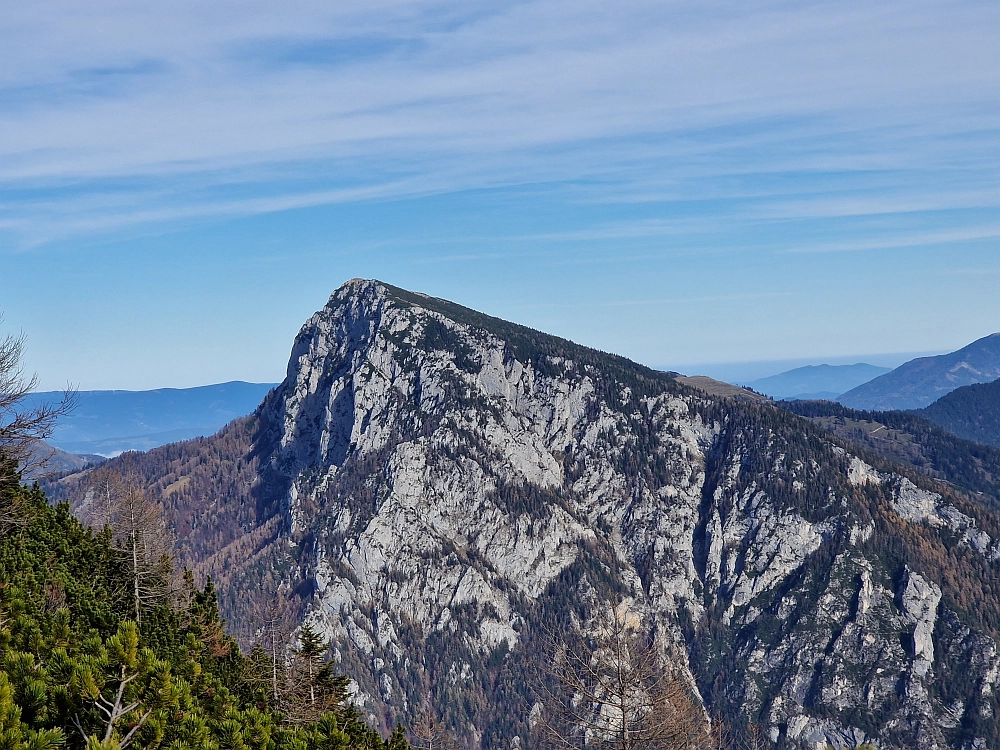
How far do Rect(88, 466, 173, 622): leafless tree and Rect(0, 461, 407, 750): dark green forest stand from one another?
612mm

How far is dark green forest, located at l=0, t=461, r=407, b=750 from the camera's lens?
2200 centimetres

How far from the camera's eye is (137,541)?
59.4 m

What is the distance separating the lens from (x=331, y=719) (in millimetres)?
29359

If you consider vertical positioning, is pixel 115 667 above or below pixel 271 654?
above

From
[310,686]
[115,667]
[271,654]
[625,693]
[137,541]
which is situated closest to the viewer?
[115,667]

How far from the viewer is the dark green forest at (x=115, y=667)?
22.0 meters

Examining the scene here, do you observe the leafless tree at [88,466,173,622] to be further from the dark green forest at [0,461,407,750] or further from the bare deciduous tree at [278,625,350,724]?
the bare deciduous tree at [278,625,350,724]

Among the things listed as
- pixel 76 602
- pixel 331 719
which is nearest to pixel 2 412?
pixel 76 602

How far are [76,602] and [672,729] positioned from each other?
2840cm

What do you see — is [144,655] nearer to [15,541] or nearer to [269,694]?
[15,541]

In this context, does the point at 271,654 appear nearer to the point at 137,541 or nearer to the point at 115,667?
the point at 137,541

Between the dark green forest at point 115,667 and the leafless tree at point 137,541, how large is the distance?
0.61 meters

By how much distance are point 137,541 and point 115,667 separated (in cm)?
3925

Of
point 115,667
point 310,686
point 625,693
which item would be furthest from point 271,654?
point 115,667
